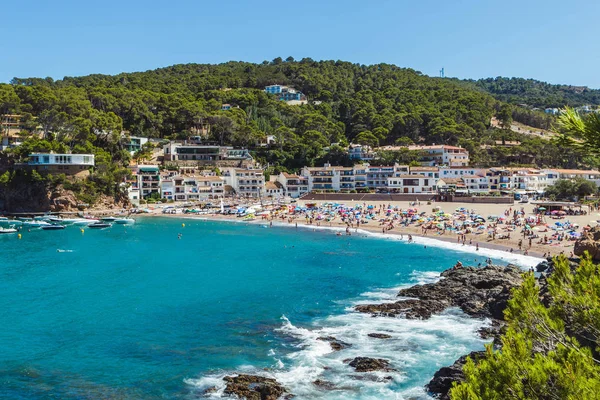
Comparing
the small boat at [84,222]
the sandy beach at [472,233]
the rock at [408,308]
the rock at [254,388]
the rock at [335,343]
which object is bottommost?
the rock at [254,388]

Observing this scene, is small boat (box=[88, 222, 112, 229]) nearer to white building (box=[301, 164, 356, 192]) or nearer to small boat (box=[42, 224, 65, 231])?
small boat (box=[42, 224, 65, 231])

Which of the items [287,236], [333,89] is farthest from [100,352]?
[333,89]

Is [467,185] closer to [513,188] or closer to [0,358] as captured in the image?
[513,188]

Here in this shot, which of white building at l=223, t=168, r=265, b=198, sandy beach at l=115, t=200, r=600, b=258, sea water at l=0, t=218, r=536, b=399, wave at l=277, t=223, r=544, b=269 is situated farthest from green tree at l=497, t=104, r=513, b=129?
sea water at l=0, t=218, r=536, b=399

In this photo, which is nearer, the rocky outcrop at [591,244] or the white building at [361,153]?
the rocky outcrop at [591,244]

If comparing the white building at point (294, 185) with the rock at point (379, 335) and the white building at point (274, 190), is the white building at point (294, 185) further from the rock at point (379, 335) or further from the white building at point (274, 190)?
the rock at point (379, 335)

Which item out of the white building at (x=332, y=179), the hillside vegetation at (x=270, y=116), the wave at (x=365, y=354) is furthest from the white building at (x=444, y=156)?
the wave at (x=365, y=354)
